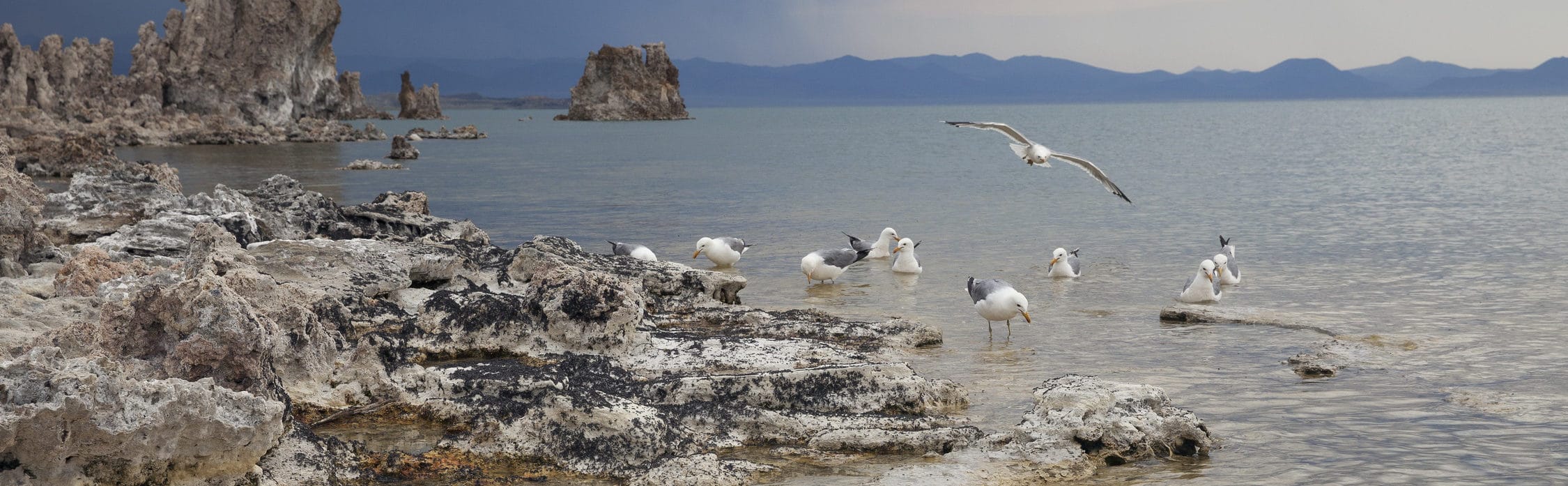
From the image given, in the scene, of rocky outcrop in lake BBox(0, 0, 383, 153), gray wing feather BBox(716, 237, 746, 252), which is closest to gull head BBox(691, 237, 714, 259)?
gray wing feather BBox(716, 237, 746, 252)

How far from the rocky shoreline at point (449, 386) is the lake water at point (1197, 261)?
46 centimetres

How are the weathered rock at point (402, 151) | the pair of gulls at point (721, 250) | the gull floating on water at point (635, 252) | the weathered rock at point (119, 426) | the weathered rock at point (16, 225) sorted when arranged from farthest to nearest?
the weathered rock at point (402, 151)
the pair of gulls at point (721, 250)
the gull floating on water at point (635, 252)
the weathered rock at point (16, 225)
the weathered rock at point (119, 426)

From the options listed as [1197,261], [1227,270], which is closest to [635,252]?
[1227,270]

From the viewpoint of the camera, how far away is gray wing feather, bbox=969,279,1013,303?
31.2 feet

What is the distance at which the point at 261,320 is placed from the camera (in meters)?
5.57

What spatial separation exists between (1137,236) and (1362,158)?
2917 cm

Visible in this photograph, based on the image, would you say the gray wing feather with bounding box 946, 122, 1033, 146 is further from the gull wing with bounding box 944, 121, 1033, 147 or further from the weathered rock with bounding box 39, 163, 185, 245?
the weathered rock with bounding box 39, 163, 185, 245

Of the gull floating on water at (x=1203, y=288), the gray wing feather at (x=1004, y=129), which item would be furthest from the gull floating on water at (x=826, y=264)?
the gull floating on water at (x=1203, y=288)

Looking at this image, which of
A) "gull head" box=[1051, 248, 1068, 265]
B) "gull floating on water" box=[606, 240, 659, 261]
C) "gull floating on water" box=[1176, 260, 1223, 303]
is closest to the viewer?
"gull floating on water" box=[1176, 260, 1223, 303]

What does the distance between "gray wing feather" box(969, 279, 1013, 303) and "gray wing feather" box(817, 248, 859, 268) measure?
9.18ft

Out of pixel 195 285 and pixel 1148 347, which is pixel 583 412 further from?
pixel 1148 347

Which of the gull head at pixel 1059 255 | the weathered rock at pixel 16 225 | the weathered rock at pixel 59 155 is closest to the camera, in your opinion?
the weathered rock at pixel 16 225

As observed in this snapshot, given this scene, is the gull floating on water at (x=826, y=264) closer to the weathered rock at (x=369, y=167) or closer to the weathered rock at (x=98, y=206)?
the weathered rock at (x=98, y=206)

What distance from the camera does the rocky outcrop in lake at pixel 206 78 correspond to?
6631 cm
